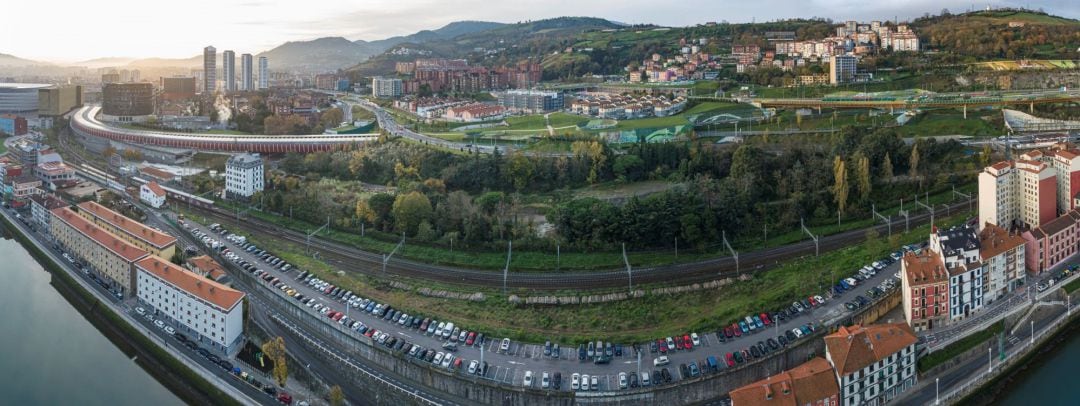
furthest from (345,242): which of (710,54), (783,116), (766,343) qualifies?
(710,54)

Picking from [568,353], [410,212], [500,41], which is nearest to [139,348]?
[410,212]

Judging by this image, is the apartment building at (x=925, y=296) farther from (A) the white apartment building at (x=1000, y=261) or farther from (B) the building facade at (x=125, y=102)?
(B) the building facade at (x=125, y=102)

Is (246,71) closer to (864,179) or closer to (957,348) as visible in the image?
(864,179)

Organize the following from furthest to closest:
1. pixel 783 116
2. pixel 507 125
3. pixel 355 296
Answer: pixel 507 125 → pixel 783 116 → pixel 355 296

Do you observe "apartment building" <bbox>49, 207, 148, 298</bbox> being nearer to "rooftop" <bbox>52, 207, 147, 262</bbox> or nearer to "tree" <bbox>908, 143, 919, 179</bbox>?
"rooftop" <bbox>52, 207, 147, 262</bbox>

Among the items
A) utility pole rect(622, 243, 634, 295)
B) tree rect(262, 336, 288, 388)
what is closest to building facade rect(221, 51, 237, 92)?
utility pole rect(622, 243, 634, 295)

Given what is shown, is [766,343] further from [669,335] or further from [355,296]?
[355,296]

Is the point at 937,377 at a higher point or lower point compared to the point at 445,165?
lower
